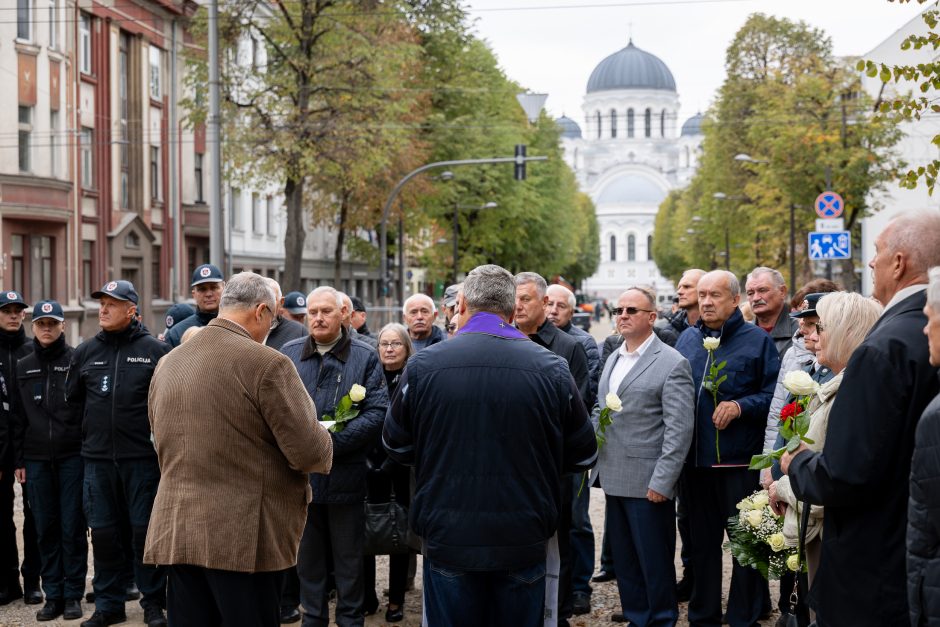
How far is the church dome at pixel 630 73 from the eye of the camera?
176750 millimetres

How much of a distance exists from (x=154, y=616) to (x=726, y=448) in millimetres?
3817

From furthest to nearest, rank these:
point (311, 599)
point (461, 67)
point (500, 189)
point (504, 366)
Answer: point (500, 189) → point (461, 67) → point (311, 599) → point (504, 366)

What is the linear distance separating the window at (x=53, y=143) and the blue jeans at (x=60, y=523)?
73.7 ft

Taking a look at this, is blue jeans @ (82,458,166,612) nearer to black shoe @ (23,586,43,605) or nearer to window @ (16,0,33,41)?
black shoe @ (23,586,43,605)

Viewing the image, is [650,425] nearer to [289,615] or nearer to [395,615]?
[395,615]

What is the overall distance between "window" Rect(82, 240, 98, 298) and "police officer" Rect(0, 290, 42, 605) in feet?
79.0

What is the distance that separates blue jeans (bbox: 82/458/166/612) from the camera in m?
7.84

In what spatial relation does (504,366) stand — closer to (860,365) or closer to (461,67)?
(860,365)

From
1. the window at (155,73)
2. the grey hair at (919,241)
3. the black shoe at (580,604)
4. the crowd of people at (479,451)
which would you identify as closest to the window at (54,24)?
the window at (155,73)

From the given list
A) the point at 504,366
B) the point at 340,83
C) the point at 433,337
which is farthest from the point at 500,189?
the point at 504,366

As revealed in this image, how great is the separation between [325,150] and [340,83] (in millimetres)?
2099

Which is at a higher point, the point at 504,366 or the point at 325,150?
the point at 325,150

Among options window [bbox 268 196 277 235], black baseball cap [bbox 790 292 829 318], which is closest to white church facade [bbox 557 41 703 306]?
window [bbox 268 196 277 235]

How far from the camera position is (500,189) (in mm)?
50500
